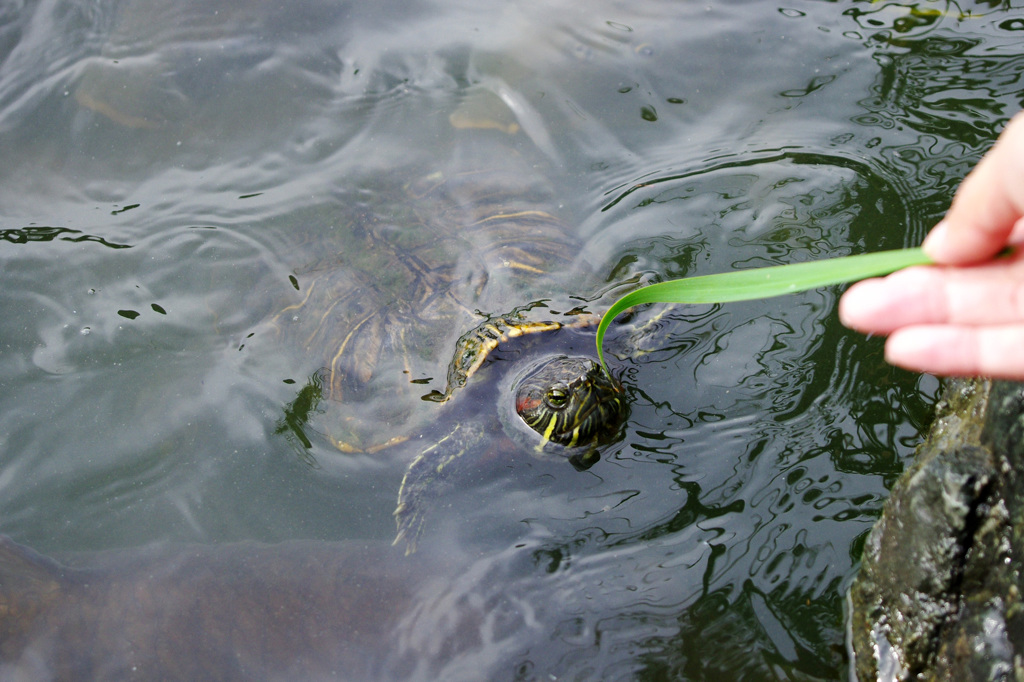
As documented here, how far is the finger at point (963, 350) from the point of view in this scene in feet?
4.91

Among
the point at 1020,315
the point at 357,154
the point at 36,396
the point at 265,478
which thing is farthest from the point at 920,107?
the point at 36,396

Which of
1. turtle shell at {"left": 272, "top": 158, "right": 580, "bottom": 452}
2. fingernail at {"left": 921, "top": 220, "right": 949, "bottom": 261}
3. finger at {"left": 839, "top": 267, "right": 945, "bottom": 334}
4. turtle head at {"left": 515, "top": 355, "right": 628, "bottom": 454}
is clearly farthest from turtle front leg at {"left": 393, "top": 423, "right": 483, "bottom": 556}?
fingernail at {"left": 921, "top": 220, "right": 949, "bottom": 261}

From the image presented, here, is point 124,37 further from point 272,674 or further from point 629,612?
point 629,612

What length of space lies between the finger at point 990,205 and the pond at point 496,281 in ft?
4.49

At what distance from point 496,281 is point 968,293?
7.63 feet

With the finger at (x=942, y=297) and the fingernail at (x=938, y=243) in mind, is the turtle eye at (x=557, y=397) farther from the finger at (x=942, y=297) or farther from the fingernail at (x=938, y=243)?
the fingernail at (x=938, y=243)

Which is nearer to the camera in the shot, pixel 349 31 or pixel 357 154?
pixel 357 154

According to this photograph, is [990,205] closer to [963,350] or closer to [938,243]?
[938,243]

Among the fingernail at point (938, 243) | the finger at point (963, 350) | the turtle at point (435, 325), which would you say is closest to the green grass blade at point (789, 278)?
the fingernail at point (938, 243)

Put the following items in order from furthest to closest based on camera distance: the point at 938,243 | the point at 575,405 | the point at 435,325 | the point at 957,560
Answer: the point at 435,325
the point at 575,405
the point at 957,560
the point at 938,243

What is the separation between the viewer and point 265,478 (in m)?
3.20

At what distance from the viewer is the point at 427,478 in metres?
3.19

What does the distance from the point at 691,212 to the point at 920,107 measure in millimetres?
1571

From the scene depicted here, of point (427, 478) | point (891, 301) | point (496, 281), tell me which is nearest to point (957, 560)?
point (891, 301)
